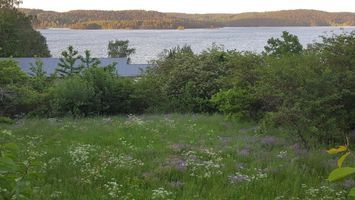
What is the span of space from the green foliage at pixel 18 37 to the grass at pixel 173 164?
189 ft

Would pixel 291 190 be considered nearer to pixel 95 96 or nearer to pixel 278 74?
pixel 278 74


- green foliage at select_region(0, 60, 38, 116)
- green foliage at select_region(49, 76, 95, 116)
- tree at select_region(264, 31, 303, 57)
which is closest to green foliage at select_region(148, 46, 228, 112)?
tree at select_region(264, 31, 303, 57)

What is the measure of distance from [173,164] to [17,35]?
68.9 metres

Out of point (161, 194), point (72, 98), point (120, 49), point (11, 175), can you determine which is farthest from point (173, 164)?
point (120, 49)

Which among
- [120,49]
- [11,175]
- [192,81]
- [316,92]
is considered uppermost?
[11,175]

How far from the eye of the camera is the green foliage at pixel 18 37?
70.1m

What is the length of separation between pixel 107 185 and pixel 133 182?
2.12ft

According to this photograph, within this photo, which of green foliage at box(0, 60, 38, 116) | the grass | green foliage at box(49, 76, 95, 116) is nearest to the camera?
the grass

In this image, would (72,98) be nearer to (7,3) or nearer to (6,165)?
(6,165)

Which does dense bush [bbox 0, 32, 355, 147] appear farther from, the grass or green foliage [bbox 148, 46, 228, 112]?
the grass

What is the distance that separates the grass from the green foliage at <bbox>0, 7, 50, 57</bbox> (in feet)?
189

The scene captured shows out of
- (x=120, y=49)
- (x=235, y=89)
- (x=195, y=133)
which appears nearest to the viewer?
(x=195, y=133)

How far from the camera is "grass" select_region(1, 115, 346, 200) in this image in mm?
8094

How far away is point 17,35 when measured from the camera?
7344 centimetres
